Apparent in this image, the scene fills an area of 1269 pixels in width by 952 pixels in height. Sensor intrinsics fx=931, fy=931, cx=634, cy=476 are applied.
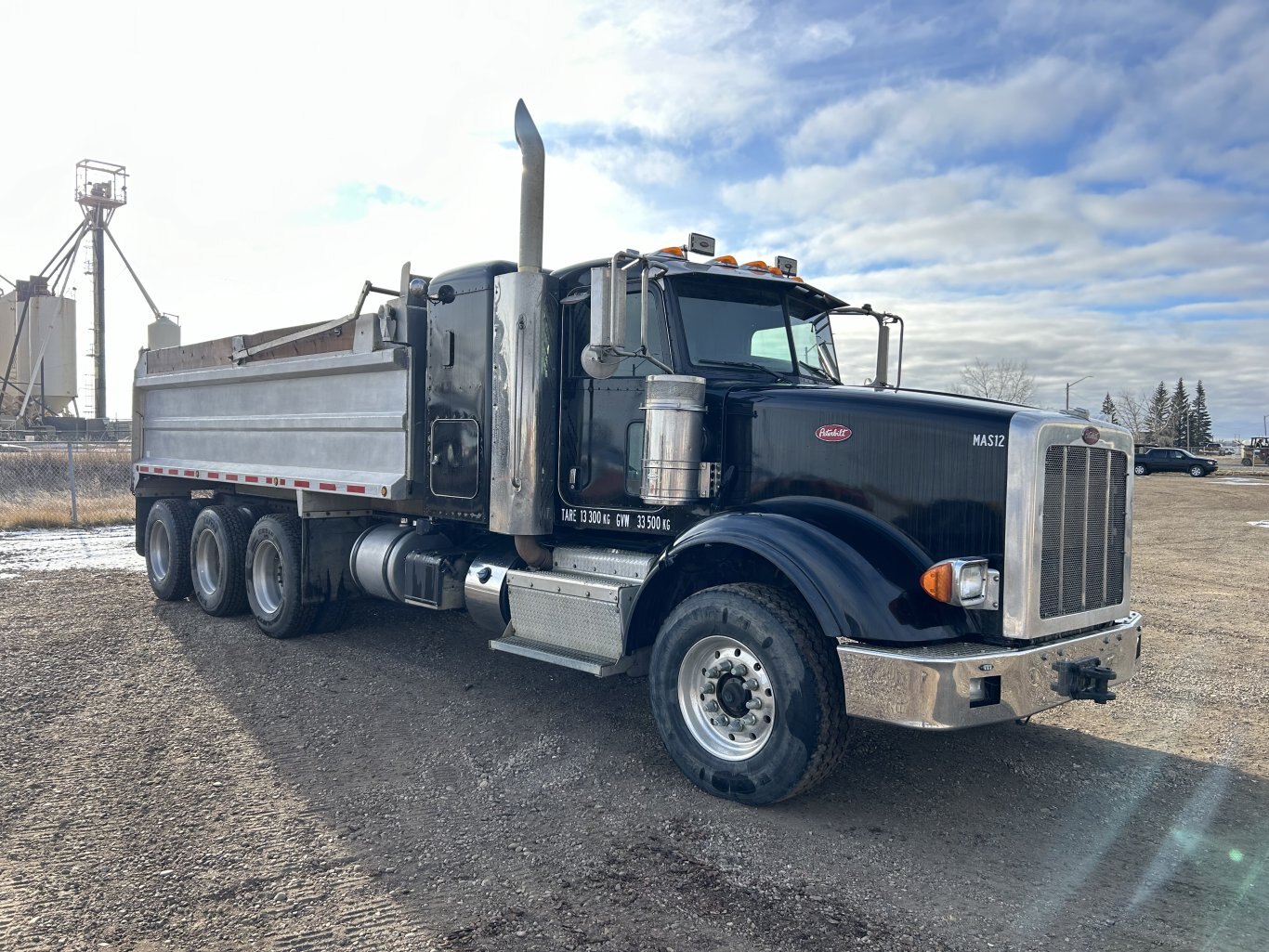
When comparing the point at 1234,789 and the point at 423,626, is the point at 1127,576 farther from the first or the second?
the point at 423,626

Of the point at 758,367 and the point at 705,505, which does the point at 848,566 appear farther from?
the point at 758,367

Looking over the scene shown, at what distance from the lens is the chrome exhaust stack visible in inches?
220

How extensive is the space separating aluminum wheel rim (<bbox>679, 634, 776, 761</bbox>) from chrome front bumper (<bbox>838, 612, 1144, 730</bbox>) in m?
0.47

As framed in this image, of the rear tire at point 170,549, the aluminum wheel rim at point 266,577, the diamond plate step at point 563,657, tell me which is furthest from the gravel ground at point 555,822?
the rear tire at point 170,549

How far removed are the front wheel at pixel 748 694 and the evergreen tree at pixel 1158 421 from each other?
86.0m

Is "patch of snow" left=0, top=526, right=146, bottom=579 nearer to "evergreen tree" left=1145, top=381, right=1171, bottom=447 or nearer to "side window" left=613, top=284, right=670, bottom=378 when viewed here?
"side window" left=613, top=284, right=670, bottom=378


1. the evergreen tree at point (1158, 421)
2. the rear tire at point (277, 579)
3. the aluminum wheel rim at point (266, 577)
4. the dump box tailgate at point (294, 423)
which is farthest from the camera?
the evergreen tree at point (1158, 421)

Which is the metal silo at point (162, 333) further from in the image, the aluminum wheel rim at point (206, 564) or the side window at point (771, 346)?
the side window at point (771, 346)

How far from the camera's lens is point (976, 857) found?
3.84 metres

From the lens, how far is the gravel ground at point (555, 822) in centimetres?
325

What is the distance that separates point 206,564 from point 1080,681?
7675mm

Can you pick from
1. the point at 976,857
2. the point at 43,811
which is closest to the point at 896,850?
the point at 976,857

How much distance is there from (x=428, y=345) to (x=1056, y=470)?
421cm

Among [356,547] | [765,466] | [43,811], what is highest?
[765,466]
